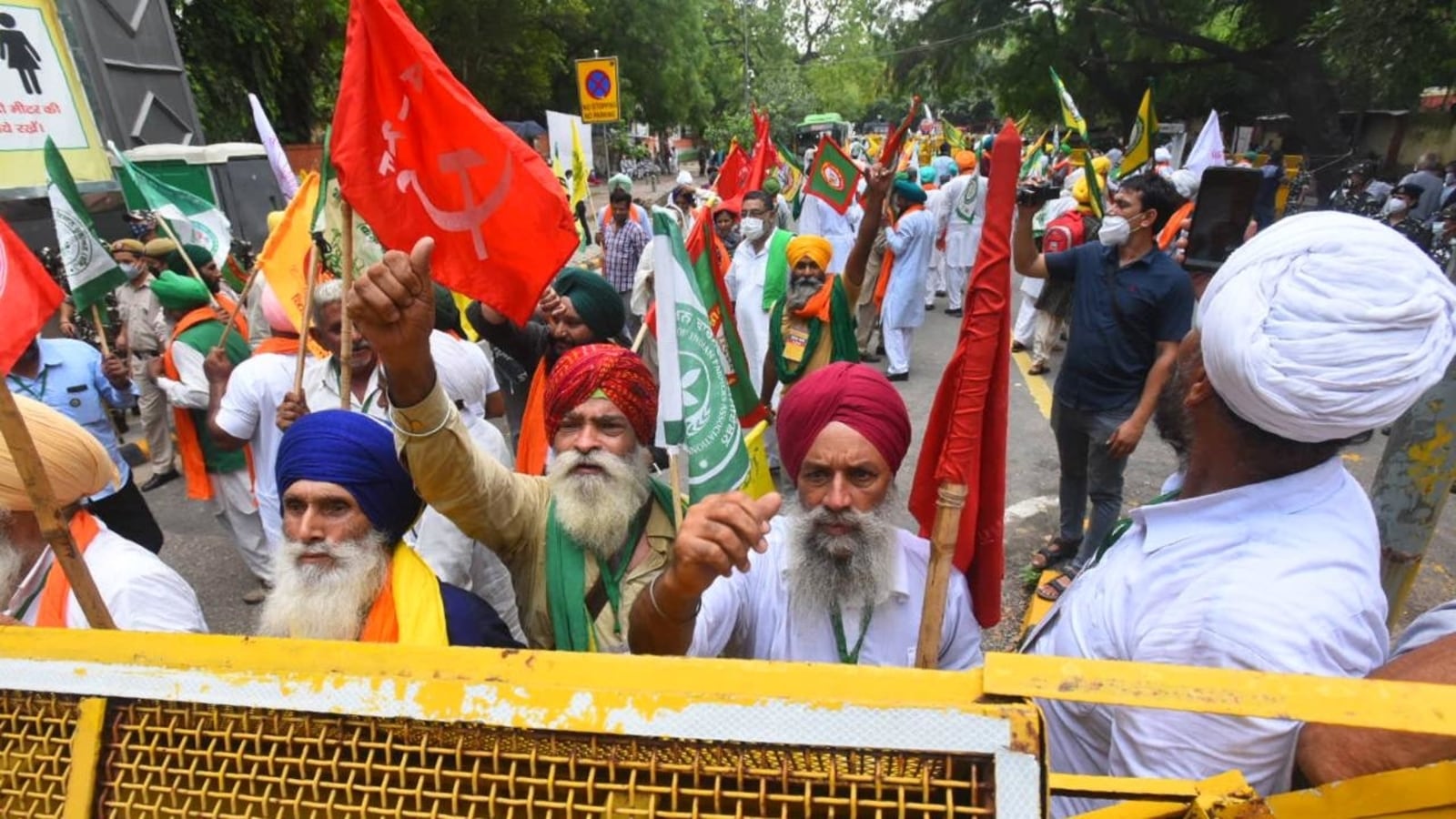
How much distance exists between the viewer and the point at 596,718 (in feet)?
2.67

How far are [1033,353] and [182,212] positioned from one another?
7.17 meters

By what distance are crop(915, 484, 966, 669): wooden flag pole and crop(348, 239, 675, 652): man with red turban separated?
3.02 ft

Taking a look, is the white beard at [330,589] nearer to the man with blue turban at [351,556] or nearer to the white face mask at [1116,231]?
the man with blue turban at [351,556]

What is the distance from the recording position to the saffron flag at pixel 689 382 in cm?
184

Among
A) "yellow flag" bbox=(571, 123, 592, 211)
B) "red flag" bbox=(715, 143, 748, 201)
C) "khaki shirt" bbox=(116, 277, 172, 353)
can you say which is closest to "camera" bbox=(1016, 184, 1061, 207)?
"yellow flag" bbox=(571, 123, 592, 211)

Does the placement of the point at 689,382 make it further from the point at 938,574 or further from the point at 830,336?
the point at 830,336

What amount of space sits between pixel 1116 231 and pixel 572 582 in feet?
9.94

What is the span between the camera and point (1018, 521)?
4844 mm

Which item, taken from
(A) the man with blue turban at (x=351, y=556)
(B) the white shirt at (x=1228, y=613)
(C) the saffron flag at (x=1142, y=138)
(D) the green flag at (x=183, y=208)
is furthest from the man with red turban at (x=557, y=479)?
(C) the saffron flag at (x=1142, y=138)

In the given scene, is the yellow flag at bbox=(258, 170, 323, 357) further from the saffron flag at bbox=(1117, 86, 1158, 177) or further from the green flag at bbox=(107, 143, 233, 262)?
the saffron flag at bbox=(1117, 86, 1158, 177)

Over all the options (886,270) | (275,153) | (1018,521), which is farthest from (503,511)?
(886,270)

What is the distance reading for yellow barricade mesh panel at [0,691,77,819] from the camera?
93cm

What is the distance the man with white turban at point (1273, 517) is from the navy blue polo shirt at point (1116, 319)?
2.47m

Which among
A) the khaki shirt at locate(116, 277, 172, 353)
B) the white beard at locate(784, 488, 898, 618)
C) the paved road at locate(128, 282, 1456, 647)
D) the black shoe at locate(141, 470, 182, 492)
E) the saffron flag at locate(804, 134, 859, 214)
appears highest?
the saffron flag at locate(804, 134, 859, 214)
